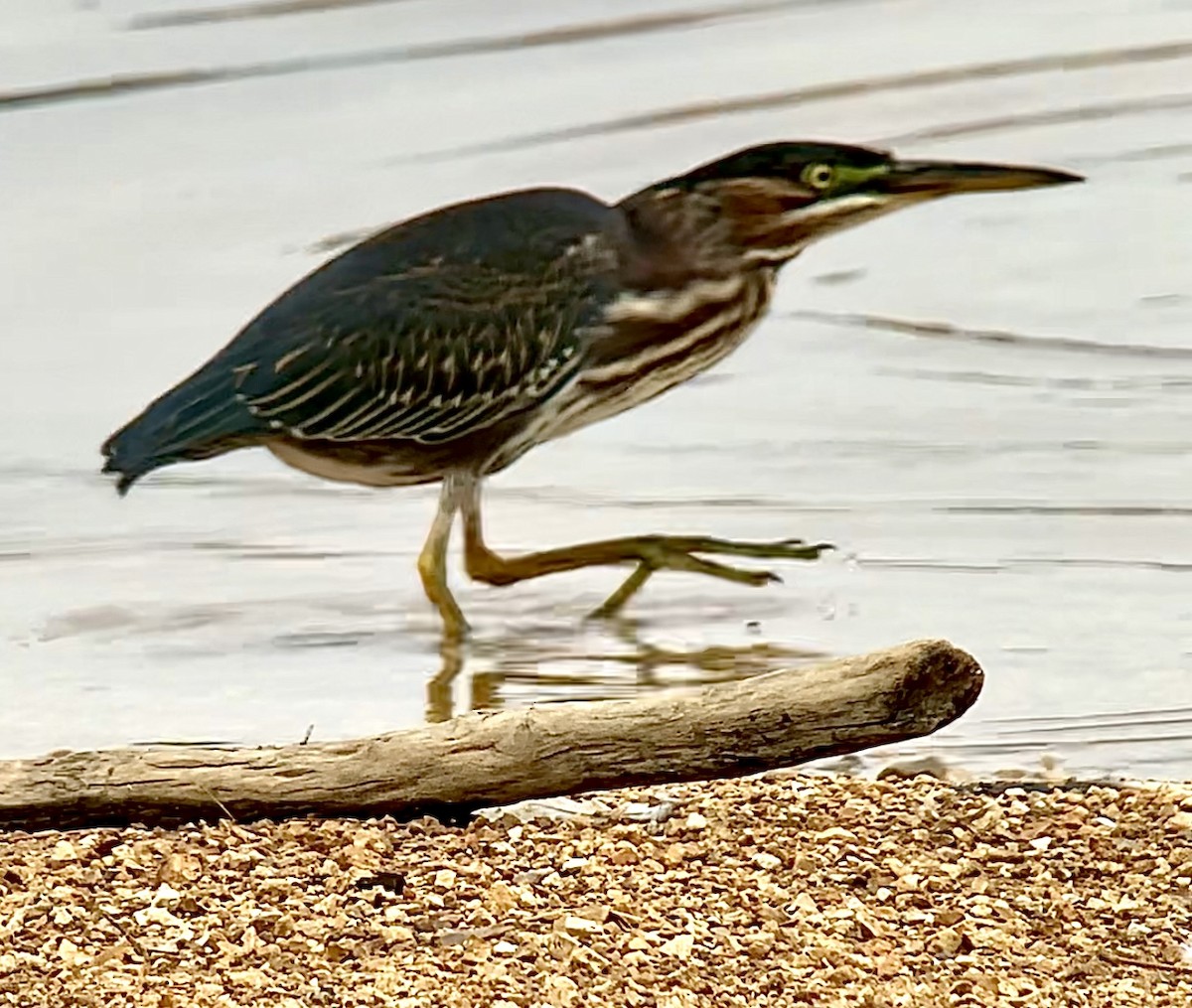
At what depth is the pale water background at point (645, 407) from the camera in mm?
2547

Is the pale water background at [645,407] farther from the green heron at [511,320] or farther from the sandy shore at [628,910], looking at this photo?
the sandy shore at [628,910]

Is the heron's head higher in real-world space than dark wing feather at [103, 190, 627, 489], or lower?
higher

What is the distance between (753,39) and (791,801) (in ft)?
3.60

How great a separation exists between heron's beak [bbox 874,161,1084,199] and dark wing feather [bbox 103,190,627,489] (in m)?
0.27

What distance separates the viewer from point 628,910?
177 cm

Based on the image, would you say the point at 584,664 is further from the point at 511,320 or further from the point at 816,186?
the point at 816,186

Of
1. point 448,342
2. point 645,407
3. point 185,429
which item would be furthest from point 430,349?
point 645,407

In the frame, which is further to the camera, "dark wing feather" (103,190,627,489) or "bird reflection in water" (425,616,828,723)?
"bird reflection in water" (425,616,828,723)

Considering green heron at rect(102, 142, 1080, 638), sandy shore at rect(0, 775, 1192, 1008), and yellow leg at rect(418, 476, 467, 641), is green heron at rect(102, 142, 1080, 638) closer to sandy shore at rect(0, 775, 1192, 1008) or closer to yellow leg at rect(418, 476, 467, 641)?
yellow leg at rect(418, 476, 467, 641)

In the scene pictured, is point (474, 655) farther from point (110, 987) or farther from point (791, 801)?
point (110, 987)

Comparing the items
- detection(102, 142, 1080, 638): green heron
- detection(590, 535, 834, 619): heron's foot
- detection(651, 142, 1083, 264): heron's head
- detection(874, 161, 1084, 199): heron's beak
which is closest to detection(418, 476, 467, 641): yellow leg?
detection(102, 142, 1080, 638): green heron

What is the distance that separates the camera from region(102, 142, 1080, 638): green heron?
2.28 metres

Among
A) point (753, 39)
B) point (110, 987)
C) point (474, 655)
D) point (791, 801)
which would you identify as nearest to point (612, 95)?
point (753, 39)

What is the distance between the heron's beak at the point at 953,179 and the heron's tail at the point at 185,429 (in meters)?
0.66
